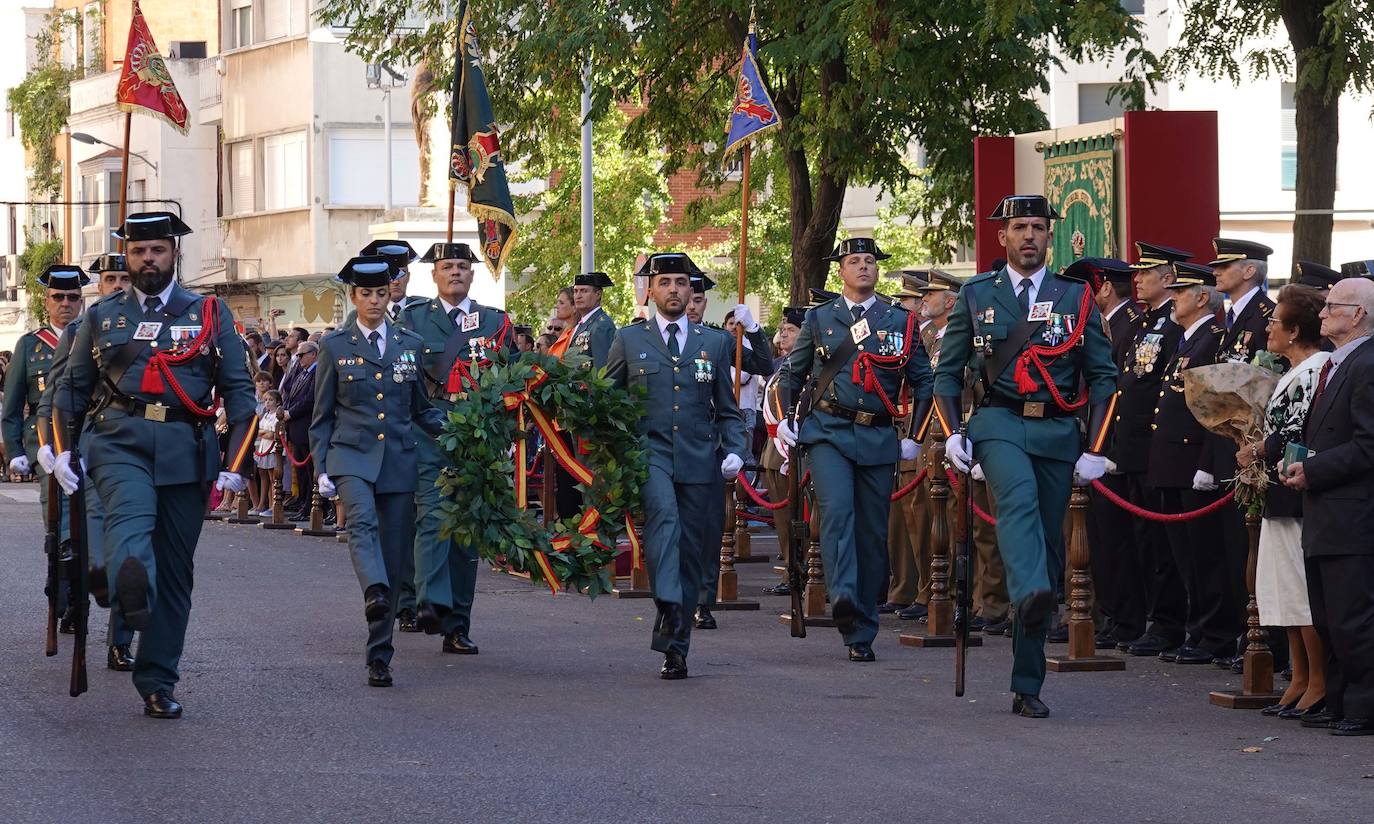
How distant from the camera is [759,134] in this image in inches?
722

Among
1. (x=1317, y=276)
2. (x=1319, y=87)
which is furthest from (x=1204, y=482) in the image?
(x=1319, y=87)

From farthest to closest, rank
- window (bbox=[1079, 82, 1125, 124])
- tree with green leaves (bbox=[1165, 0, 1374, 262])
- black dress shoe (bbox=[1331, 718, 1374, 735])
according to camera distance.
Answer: window (bbox=[1079, 82, 1125, 124])
tree with green leaves (bbox=[1165, 0, 1374, 262])
black dress shoe (bbox=[1331, 718, 1374, 735])

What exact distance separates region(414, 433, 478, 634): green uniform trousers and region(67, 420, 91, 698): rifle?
2.26 metres

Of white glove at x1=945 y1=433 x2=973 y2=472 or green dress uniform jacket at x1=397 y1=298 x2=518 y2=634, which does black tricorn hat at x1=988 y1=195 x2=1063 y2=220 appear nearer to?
white glove at x1=945 y1=433 x2=973 y2=472

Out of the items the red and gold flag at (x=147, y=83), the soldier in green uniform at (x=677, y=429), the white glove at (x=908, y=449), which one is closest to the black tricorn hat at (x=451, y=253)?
the soldier in green uniform at (x=677, y=429)

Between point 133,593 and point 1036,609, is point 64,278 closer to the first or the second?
point 133,593

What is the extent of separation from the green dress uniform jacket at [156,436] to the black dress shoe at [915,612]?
560 centimetres

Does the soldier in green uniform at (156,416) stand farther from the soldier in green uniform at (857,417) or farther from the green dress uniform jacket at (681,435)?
the soldier in green uniform at (857,417)

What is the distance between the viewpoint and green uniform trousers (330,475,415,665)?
11375 mm

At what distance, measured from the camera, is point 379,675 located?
1134cm

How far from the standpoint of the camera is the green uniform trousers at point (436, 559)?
12.9 m

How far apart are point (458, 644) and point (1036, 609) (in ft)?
Answer: 12.9

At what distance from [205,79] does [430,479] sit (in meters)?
43.5

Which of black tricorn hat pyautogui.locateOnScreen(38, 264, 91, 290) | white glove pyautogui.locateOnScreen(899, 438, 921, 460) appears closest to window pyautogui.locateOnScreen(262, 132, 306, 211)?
black tricorn hat pyautogui.locateOnScreen(38, 264, 91, 290)
